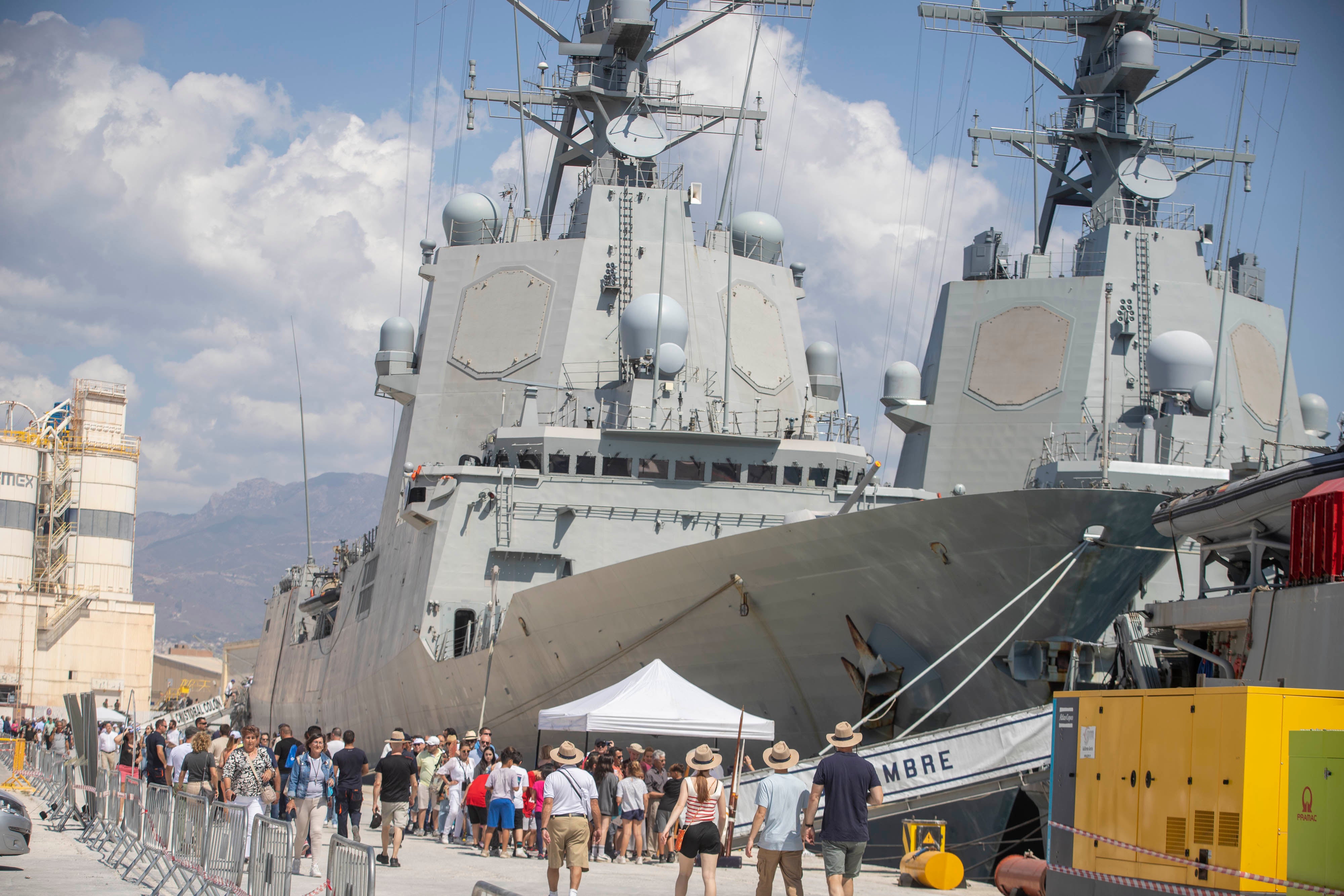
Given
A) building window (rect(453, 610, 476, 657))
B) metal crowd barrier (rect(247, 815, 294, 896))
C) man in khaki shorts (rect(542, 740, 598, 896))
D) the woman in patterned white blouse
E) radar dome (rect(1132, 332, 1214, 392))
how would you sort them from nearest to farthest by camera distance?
metal crowd barrier (rect(247, 815, 294, 896))
man in khaki shorts (rect(542, 740, 598, 896))
the woman in patterned white blouse
building window (rect(453, 610, 476, 657))
radar dome (rect(1132, 332, 1214, 392))

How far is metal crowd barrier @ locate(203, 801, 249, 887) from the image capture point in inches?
290

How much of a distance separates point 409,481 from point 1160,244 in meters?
13.2

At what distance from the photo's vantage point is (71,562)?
1677 inches

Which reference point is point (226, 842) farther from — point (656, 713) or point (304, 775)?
point (656, 713)

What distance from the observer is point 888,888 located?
9.73 meters

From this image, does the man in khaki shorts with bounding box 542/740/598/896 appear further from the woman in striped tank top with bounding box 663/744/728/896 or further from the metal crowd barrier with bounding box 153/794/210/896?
the metal crowd barrier with bounding box 153/794/210/896

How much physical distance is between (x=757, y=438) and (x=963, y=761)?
7367mm

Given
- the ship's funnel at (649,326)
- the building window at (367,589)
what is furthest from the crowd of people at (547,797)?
the building window at (367,589)

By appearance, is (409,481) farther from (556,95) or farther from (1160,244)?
(1160,244)

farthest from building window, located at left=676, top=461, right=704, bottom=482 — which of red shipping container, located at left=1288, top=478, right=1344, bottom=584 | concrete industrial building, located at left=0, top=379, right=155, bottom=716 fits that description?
concrete industrial building, located at left=0, top=379, right=155, bottom=716

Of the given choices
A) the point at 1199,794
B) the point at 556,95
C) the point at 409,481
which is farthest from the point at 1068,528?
the point at 556,95

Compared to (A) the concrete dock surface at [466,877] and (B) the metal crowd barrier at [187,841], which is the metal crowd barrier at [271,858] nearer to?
(A) the concrete dock surface at [466,877]

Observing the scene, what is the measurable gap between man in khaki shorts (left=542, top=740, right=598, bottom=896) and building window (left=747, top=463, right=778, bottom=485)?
9477 millimetres

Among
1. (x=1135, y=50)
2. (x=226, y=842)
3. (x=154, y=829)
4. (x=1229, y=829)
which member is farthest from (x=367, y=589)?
(x=1229, y=829)
